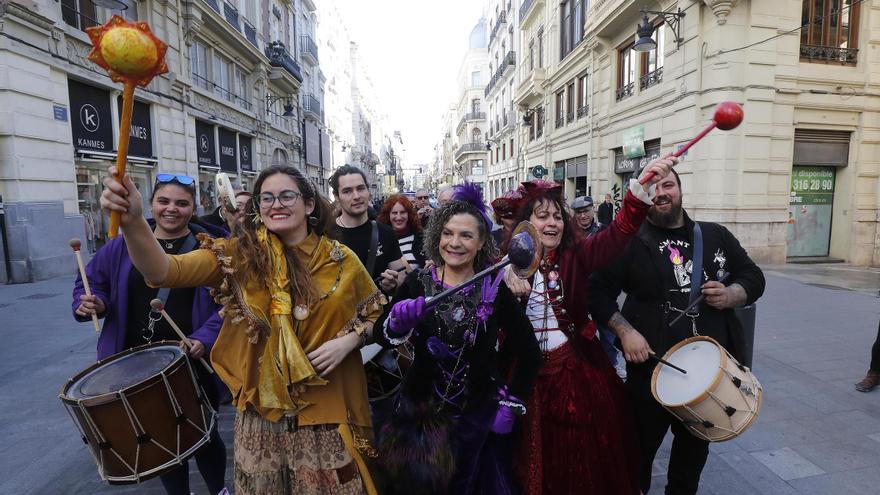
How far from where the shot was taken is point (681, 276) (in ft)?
8.49

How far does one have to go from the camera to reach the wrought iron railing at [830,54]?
37.3 feet

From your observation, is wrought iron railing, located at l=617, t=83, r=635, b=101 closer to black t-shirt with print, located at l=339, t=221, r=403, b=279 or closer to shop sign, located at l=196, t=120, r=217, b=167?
black t-shirt with print, located at l=339, t=221, r=403, b=279

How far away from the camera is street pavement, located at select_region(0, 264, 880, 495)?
3.01 m

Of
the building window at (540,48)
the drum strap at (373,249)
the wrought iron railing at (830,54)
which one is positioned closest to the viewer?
the drum strap at (373,249)

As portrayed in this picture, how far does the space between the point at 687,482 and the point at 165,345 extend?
2.90m

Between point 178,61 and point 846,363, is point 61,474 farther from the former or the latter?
point 178,61

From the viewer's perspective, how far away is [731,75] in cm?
1079

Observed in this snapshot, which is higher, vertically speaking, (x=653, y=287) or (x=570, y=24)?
(x=570, y=24)

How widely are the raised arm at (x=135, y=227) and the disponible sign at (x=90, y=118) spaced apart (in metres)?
11.3

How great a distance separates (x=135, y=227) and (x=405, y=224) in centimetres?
350

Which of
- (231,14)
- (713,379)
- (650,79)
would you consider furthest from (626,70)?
(713,379)

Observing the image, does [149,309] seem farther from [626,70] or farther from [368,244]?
[626,70]

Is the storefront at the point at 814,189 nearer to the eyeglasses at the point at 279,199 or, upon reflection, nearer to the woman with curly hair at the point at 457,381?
the woman with curly hair at the point at 457,381

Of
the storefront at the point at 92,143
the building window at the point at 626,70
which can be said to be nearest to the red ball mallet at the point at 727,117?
the storefront at the point at 92,143
